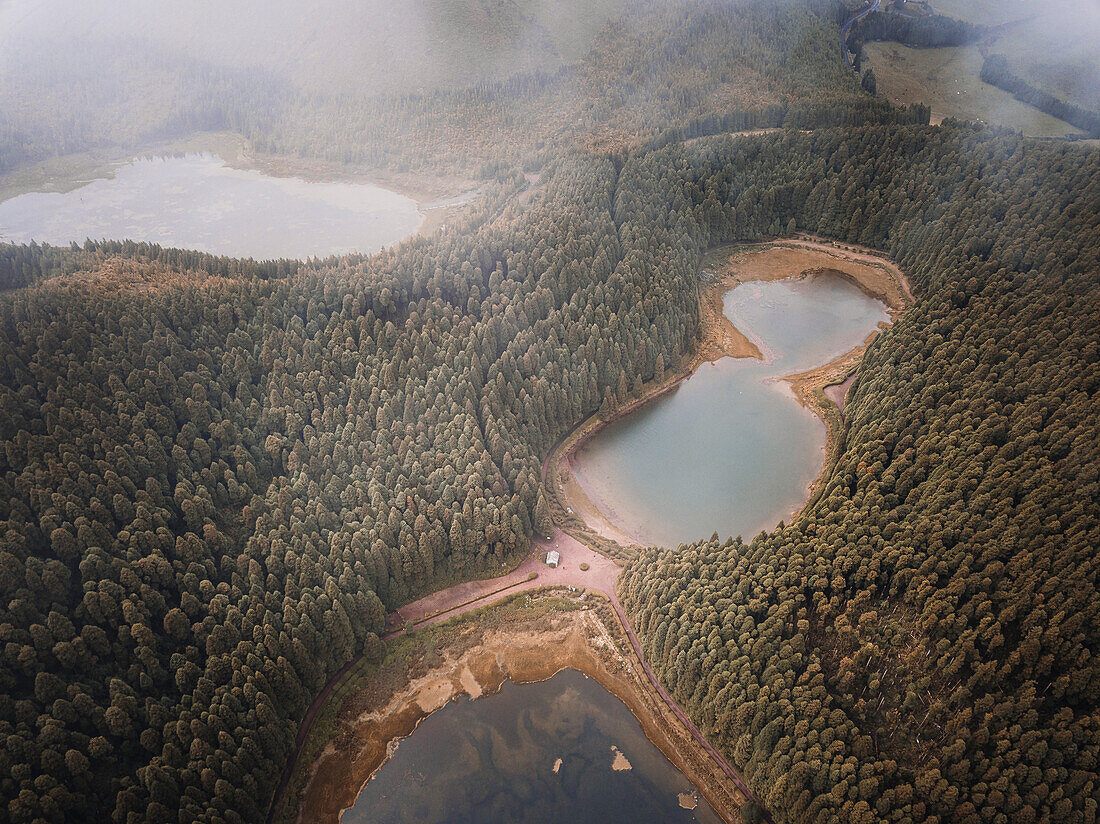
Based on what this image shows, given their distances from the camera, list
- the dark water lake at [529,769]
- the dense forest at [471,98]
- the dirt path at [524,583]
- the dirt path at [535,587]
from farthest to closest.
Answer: the dense forest at [471,98], the dirt path at [524,583], the dirt path at [535,587], the dark water lake at [529,769]

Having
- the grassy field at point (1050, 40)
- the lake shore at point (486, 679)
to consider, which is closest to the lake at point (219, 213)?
the lake shore at point (486, 679)

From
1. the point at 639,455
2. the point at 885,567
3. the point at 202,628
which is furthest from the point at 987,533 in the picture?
the point at 202,628

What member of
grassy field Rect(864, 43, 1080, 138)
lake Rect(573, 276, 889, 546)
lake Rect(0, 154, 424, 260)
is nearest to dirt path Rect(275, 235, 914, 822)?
lake Rect(573, 276, 889, 546)

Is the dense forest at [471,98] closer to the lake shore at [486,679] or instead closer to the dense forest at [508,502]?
the dense forest at [508,502]

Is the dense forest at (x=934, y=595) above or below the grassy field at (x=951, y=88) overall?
below

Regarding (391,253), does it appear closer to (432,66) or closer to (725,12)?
(432,66)

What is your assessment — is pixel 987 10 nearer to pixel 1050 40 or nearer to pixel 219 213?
pixel 1050 40

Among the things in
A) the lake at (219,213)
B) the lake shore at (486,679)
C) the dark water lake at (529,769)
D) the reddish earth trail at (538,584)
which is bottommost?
the dark water lake at (529,769)
